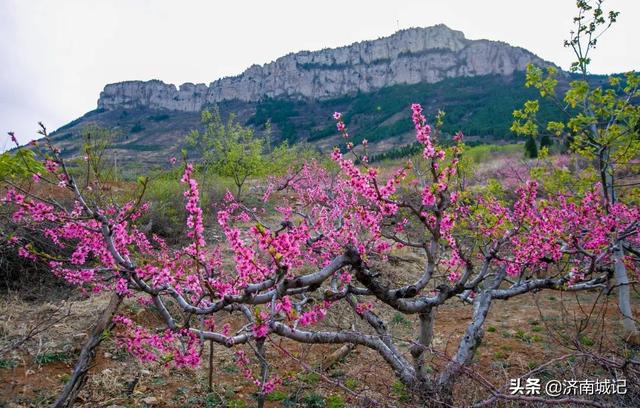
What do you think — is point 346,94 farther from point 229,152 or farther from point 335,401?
point 335,401

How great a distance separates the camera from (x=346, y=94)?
169 metres

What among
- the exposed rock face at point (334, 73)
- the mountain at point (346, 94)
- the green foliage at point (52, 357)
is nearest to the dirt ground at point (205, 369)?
the green foliage at point (52, 357)

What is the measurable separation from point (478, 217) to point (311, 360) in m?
4.26

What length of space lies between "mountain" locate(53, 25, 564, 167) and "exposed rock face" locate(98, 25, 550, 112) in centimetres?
47

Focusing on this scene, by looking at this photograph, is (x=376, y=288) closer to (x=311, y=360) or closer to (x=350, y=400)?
(x=350, y=400)

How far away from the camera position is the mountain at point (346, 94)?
11425 centimetres

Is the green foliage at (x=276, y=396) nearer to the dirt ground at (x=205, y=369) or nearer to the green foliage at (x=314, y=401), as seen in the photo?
the dirt ground at (x=205, y=369)

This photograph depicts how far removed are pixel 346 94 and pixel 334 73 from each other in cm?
1699

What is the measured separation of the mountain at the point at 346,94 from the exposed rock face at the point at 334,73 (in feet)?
1.53

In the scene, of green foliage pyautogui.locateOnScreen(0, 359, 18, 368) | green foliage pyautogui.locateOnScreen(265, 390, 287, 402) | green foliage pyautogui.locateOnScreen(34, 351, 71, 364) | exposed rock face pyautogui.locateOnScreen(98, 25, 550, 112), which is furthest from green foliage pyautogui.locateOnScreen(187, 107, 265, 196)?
exposed rock face pyautogui.locateOnScreen(98, 25, 550, 112)

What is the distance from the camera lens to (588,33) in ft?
23.4

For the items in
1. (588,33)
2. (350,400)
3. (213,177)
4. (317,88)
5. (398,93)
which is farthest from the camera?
(317,88)

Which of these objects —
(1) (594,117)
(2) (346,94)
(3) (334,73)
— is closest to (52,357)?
(1) (594,117)

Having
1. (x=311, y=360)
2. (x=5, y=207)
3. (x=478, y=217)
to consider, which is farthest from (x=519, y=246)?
(x=5, y=207)
